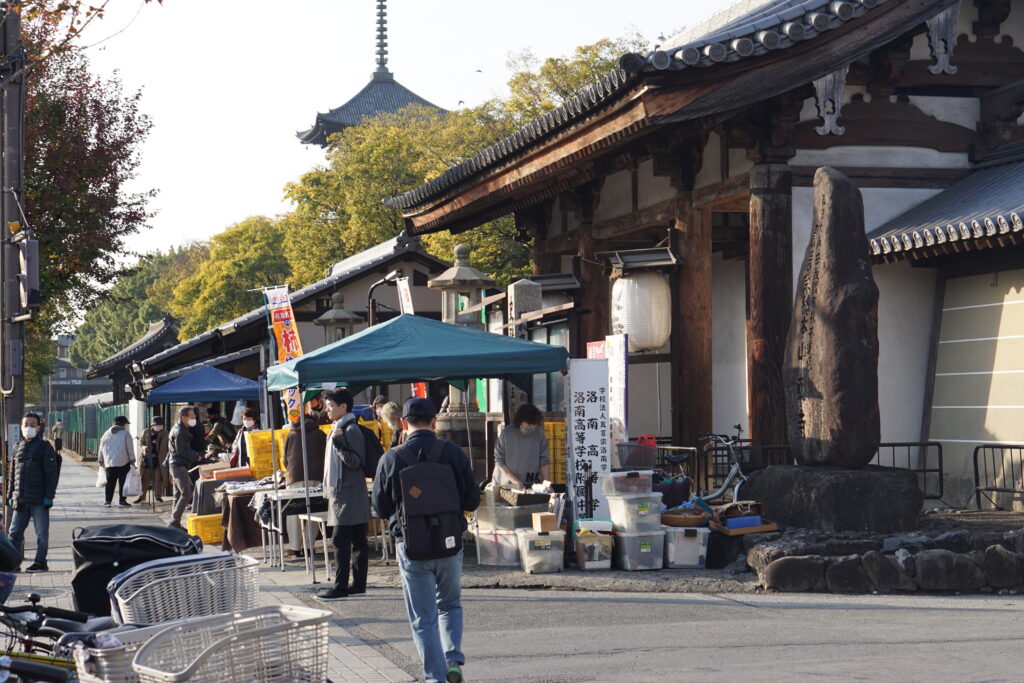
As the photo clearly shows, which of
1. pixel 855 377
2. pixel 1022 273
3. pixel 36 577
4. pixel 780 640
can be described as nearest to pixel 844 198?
pixel 855 377

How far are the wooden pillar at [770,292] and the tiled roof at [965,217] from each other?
3.65 ft

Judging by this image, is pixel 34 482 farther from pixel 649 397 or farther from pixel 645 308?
pixel 649 397

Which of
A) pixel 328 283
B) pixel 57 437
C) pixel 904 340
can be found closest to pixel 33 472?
pixel 57 437

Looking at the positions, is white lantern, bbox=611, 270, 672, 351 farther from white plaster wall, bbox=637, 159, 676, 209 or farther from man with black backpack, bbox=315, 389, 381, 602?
man with black backpack, bbox=315, 389, 381, 602

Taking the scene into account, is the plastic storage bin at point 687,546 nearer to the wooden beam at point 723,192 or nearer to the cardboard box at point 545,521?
the cardboard box at point 545,521

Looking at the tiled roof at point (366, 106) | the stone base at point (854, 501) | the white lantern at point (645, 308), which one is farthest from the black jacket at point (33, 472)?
the tiled roof at point (366, 106)

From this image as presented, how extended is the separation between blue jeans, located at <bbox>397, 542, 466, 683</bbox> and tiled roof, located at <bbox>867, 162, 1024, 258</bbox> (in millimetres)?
7773

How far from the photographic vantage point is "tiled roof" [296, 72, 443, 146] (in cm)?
7112

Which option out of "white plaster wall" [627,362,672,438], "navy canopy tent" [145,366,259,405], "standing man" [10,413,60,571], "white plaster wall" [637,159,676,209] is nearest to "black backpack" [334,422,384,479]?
"standing man" [10,413,60,571]

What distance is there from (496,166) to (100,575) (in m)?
11.7

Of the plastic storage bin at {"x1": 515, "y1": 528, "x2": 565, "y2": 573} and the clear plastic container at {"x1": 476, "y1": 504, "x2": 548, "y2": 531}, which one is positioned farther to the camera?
the clear plastic container at {"x1": 476, "y1": 504, "x2": 548, "y2": 531}

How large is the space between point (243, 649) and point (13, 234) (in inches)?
402

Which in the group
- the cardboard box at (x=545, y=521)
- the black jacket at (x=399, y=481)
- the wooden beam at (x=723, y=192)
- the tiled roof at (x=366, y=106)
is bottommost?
the cardboard box at (x=545, y=521)

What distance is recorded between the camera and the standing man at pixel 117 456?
79.6 ft
